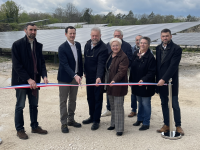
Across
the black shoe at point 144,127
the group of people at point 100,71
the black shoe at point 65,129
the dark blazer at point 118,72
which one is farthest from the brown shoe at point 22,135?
the black shoe at point 144,127

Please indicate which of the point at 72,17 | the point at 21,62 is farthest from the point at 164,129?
the point at 72,17

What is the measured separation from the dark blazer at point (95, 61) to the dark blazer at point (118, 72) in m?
0.20

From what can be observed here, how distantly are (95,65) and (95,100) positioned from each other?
0.72m

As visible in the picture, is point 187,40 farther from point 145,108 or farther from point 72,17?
point 72,17

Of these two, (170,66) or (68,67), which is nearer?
(170,66)

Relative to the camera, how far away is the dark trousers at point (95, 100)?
3.78 m

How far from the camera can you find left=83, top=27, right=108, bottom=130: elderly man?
3594mm

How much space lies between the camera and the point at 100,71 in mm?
3566

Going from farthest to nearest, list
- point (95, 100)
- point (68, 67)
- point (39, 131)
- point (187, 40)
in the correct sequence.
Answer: point (187, 40), point (95, 100), point (39, 131), point (68, 67)

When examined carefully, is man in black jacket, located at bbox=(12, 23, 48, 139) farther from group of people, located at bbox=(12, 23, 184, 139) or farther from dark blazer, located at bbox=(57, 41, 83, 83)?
dark blazer, located at bbox=(57, 41, 83, 83)

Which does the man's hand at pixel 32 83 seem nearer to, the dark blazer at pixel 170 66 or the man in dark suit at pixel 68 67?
the man in dark suit at pixel 68 67

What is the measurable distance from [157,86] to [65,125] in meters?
1.89

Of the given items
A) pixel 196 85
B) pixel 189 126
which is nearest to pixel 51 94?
pixel 189 126

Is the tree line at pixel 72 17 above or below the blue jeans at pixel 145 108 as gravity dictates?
above
